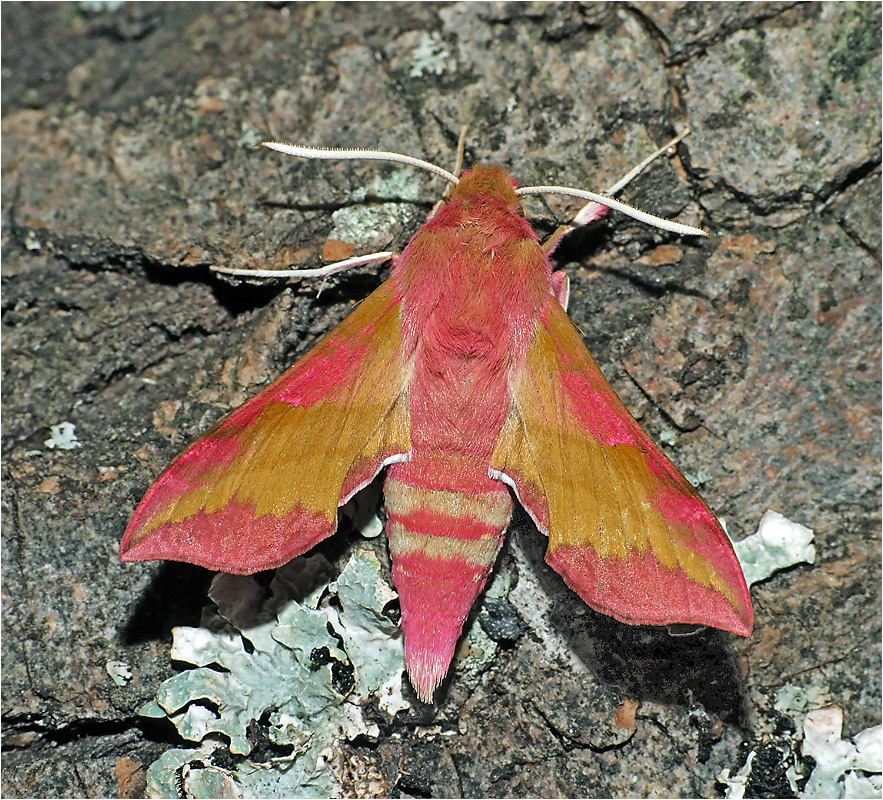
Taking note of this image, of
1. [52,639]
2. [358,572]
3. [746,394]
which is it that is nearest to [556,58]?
[746,394]

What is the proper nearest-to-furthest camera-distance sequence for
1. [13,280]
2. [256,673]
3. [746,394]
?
[256,673]
[746,394]
[13,280]

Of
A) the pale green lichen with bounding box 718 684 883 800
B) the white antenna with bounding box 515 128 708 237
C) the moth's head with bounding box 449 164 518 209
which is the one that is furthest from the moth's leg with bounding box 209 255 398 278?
the pale green lichen with bounding box 718 684 883 800

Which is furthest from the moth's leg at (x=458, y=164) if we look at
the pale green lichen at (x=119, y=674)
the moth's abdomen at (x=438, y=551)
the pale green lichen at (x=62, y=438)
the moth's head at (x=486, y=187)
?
the pale green lichen at (x=119, y=674)

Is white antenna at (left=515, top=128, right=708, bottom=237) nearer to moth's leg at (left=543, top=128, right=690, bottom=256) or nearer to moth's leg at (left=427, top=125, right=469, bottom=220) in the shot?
moth's leg at (left=543, top=128, right=690, bottom=256)

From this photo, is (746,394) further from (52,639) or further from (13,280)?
(13,280)

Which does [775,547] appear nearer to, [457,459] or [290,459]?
[457,459]

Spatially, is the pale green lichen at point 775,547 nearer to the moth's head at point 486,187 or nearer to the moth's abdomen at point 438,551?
the moth's abdomen at point 438,551

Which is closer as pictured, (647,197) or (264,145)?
(264,145)

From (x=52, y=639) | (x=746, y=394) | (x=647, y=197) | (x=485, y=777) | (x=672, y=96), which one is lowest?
(x=485, y=777)
